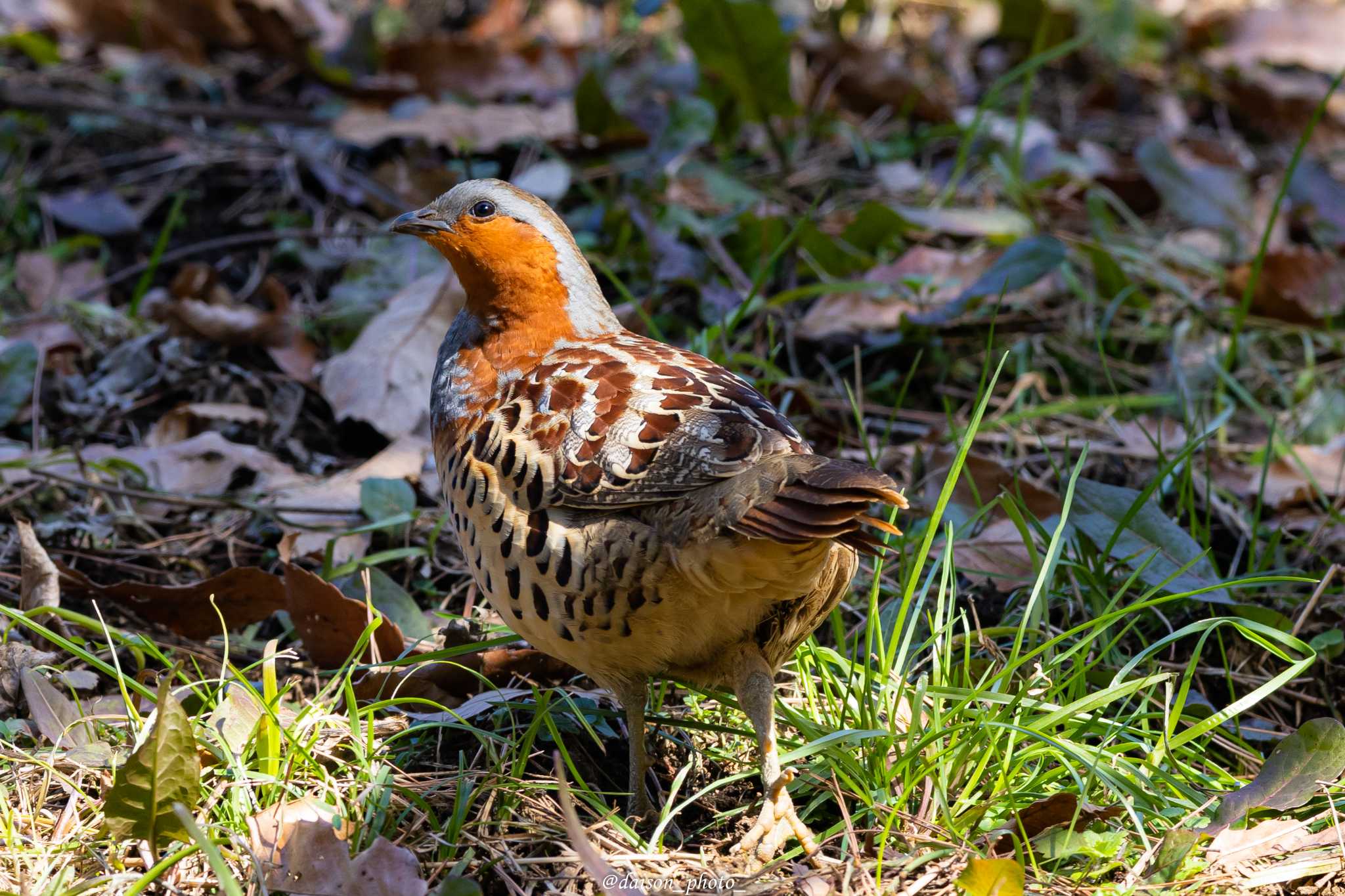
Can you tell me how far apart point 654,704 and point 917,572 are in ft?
2.84

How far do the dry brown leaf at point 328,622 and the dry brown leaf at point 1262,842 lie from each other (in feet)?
7.12

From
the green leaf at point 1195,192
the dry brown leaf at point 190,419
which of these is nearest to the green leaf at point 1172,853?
the dry brown leaf at point 190,419

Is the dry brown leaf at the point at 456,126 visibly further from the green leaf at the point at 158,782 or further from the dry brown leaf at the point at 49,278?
the green leaf at the point at 158,782

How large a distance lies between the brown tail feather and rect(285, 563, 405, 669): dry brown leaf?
54.4 inches

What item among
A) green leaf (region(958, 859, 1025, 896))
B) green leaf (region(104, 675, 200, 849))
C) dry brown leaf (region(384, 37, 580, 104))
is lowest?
green leaf (region(958, 859, 1025, 896))

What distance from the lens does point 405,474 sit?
4520 millimetres

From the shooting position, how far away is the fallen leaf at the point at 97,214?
6047 millimetres

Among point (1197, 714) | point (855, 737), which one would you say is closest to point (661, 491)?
point (855, 737)

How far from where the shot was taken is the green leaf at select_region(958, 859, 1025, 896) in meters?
2.60

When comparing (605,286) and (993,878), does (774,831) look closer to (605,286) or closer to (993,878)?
(993,878)

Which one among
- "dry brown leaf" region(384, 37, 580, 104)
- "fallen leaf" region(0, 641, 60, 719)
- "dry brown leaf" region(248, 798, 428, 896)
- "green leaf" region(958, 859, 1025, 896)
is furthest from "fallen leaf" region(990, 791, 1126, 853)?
"dry brown leaf" region(384, 37, 580, 104)

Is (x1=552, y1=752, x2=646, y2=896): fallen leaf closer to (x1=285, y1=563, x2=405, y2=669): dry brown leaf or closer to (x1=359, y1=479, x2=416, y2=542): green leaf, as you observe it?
(x1=285, y1=563, x2=405, y2=669): dry brown leaf

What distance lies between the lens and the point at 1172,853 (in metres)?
2.79

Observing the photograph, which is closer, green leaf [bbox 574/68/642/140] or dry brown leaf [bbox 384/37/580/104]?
green leaf [bbox 574/68/642/140]
